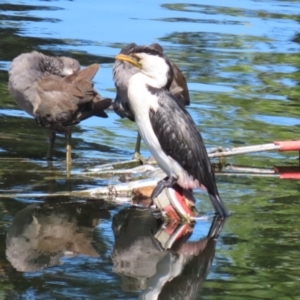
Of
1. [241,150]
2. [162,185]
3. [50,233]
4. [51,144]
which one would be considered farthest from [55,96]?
[50,233]

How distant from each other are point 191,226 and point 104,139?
10.5ft

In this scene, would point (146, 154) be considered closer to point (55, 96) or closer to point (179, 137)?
point (55, 96)

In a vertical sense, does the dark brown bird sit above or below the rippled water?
above

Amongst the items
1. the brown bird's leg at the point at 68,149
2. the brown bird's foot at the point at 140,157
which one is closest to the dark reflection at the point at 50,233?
the brown bird's leg at the point at 68,149

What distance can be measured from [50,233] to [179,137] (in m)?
1.41

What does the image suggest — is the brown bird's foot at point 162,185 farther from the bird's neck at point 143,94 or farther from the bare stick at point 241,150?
the bare stick at point 241,150

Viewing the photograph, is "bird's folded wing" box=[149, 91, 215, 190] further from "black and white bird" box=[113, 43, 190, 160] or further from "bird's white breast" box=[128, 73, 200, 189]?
"black and white bird" box=[113, 43, 190, 160]

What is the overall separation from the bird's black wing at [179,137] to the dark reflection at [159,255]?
1.56 feet

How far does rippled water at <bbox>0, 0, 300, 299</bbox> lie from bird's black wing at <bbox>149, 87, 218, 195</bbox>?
0.42 metres

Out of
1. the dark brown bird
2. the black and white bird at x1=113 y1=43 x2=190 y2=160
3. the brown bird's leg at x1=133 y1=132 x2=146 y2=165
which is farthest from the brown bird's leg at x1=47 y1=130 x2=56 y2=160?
the black and white bird at x1=113 y1=43 x2=190 y2=160

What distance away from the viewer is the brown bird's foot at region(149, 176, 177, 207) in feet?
29.1

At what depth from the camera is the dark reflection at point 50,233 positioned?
7695 millimetres

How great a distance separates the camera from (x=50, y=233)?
8.36 metres

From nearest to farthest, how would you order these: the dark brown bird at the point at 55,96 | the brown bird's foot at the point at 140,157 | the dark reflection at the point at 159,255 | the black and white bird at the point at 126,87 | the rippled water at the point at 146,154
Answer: the dark reflection at the point at 159,255
the rippled water at the point at 146,154
the brown bird's foot at the point at 140,157
the dark brown bird at the point at 55,96
the black and white bird at the point at 126,87
